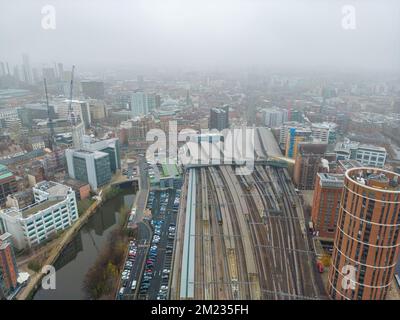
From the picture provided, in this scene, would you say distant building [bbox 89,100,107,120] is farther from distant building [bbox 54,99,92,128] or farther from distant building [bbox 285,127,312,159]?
distant building [bbox 285,127,312,159]

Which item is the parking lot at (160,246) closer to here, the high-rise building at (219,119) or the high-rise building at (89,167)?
the high-rise building at (89,167)

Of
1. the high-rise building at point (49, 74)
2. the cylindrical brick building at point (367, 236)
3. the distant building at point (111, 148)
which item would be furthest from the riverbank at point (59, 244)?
the high-rise building at point (49, 74)

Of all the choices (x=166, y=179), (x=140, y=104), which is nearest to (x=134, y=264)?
(x=166, y=179)

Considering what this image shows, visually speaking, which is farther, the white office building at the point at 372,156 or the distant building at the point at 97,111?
Result: the distant building at the point at 97,111
